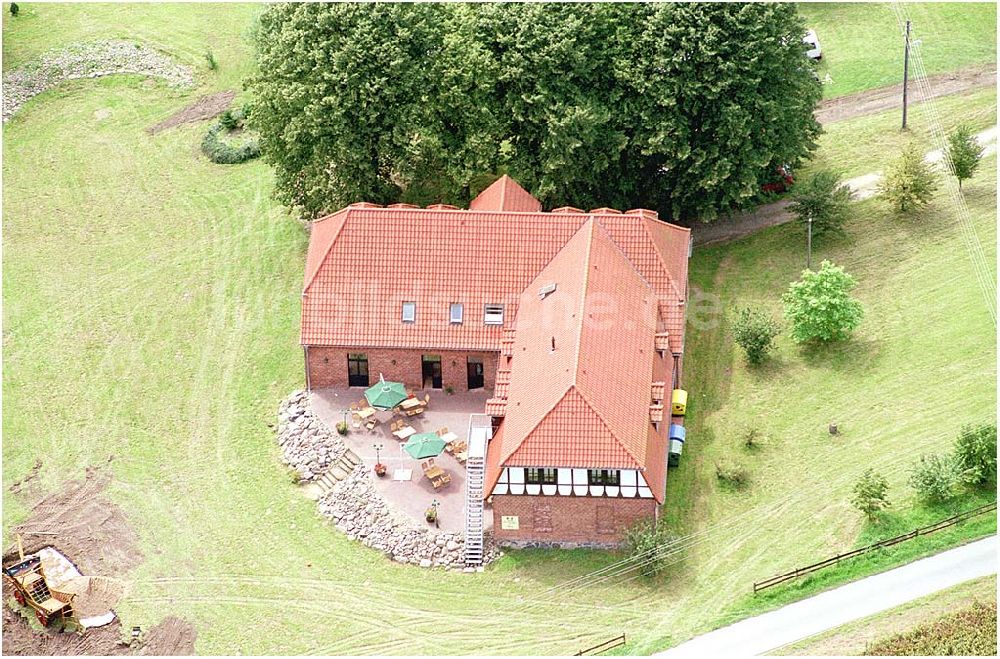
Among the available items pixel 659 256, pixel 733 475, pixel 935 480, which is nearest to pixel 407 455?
pixel 733 475

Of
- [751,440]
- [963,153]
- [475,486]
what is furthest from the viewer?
[963,153]

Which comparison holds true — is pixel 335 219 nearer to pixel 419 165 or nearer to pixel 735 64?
pixel 419 165

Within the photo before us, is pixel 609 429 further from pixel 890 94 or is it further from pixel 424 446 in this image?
pixel 890 94

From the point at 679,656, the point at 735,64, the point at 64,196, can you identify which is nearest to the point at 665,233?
the point at 735,64

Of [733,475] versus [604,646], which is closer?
[604,646]

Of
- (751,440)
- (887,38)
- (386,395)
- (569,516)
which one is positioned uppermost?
(887,38)

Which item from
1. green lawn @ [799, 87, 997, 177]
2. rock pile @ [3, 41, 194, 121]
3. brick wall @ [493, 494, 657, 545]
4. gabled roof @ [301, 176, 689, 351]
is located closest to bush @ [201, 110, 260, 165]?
rock pile @ [3, 41, 194, 121]

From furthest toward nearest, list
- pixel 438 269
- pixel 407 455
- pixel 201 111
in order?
pixel 201 111, pixel 438 269, pixel 407 455
